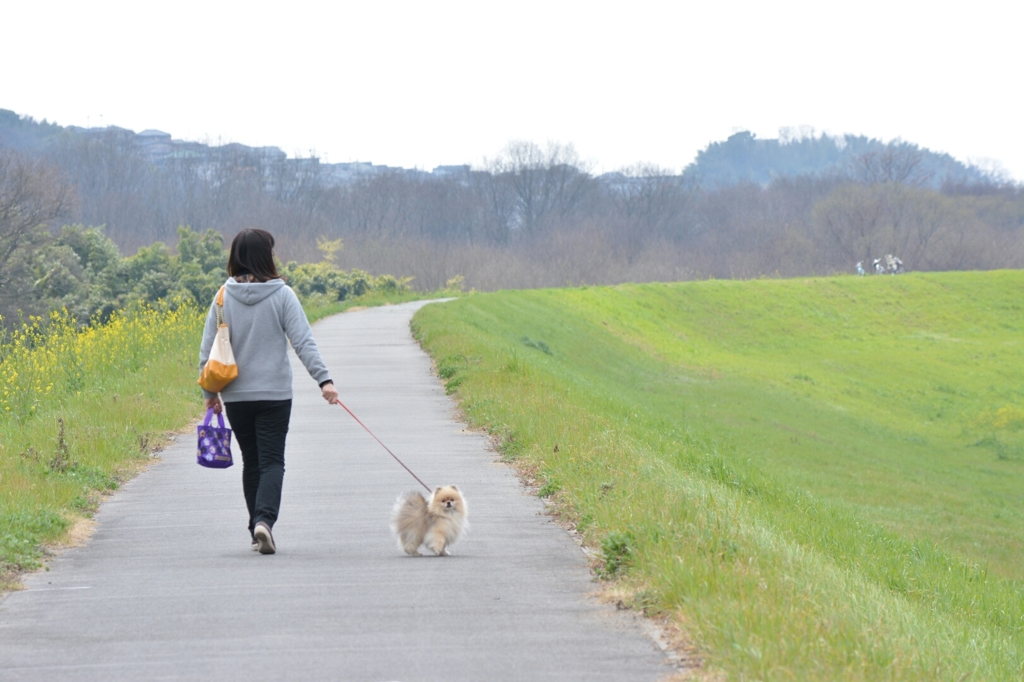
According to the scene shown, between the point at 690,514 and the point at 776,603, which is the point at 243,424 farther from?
the point at 776,603

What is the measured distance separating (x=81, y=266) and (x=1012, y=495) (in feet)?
123

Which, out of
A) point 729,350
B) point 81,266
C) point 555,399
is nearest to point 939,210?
point 729,350

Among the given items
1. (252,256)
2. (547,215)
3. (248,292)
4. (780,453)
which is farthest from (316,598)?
(547,215)

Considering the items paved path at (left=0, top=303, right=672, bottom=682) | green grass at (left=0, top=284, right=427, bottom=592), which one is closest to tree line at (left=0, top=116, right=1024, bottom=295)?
green grass at (left=0, top=284, right=427, bottom=592)

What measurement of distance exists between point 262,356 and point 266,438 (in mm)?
535

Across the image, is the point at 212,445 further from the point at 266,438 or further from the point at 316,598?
the point at 316,598

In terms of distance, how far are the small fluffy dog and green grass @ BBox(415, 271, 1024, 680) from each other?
0.93 m

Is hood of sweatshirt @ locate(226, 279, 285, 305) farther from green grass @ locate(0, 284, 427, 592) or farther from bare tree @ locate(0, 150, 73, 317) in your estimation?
bare tree @ locate(0, 150, 73, 317)

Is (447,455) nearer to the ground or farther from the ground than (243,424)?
nearer to the ground

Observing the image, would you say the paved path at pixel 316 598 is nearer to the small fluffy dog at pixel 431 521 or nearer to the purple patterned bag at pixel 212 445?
the small fluffy dog at pixel 431 521

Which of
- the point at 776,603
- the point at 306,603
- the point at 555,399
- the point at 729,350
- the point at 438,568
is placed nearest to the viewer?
the point at 776,603

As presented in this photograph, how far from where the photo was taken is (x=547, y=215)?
122562 millimetres

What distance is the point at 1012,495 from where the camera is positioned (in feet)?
88.4

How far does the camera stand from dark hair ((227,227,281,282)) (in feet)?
26.8
